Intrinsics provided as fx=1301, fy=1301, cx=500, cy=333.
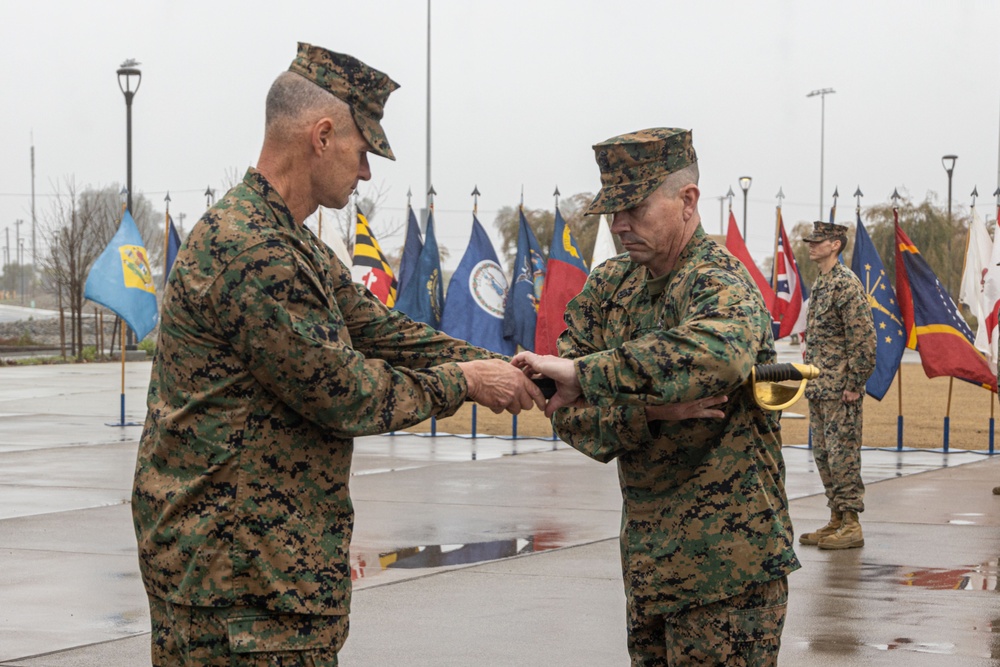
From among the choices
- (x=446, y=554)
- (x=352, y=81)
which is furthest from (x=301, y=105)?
(x=446, y=554)

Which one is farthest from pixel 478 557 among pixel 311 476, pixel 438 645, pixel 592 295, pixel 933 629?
pixel 311 476

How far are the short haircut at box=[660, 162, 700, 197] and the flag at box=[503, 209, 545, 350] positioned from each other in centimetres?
1260

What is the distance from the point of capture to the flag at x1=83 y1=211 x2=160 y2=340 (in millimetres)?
16891

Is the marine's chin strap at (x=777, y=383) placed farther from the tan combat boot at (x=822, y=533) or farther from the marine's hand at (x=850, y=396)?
the marine's hand at (x=850, y=396)

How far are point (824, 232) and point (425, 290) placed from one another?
8025mm

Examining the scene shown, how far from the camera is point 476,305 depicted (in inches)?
645

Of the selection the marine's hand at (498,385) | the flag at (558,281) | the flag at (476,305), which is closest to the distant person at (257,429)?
the marine's hand at (498,385)

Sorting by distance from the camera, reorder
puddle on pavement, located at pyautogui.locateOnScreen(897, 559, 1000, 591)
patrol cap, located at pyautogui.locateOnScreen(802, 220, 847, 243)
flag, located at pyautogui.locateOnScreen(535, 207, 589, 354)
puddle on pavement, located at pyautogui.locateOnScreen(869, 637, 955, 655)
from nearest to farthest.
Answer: puddle on pavement, located at pyautogui.locateOnScreen(869, 637, 955, 655), puddle on pavement, located at pyautogui.locateOnScreen(897, 559, 1000, 591), patrol cap, located at pyautogui.locateOnScreen(802, 220, 847, 243), flag, located at pyautogui.locateOnScreen(535, 207, 589, 354)

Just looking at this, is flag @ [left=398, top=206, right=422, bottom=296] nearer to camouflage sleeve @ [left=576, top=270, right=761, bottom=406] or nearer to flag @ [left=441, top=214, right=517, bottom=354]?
flag @ [left=441, top=214, right=517, bottom=354]

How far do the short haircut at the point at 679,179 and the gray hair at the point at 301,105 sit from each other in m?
0.86

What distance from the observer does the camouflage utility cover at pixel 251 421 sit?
114 inches

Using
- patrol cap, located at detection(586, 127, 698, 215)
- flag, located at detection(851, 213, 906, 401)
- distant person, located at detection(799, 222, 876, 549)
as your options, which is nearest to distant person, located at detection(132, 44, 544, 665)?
patrol cap, located at detection(586, 127, 698, 215)

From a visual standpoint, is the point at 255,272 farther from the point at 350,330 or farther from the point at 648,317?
the point at 648,317

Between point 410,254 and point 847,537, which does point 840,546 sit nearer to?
point 847,537
